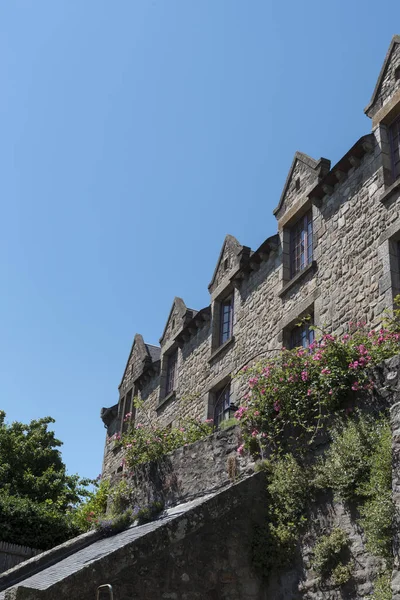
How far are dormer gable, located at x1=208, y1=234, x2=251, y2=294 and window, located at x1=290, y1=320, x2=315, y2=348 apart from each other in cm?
307

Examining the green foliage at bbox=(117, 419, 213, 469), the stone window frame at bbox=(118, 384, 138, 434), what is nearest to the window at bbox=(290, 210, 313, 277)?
the green foliage at bbox=(117, 419, 213, 469)

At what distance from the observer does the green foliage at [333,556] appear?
742 centimetres

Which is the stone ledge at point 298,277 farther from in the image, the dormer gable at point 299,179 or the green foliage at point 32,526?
the green foliage at point 32,526

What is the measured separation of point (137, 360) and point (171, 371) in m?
2.55

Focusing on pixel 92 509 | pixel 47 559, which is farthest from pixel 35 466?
pixel 47 559

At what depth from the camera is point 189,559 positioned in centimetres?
827

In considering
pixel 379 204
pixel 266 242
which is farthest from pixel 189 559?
pixel 266 242

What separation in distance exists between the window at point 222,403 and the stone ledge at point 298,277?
8.40 ft

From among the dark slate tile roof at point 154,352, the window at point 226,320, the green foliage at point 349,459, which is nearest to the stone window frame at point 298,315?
the window at point 226,320

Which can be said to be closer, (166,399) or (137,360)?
(166,399)

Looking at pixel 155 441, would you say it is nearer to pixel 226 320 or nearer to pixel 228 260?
pixel 226 320

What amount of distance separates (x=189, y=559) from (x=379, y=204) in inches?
251

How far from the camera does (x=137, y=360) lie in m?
21.2

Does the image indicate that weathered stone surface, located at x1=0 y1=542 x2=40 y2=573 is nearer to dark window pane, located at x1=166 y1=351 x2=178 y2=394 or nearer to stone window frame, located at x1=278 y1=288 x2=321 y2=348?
dark window pane, located at x1=166 y1=351 x2=178 y2=394
